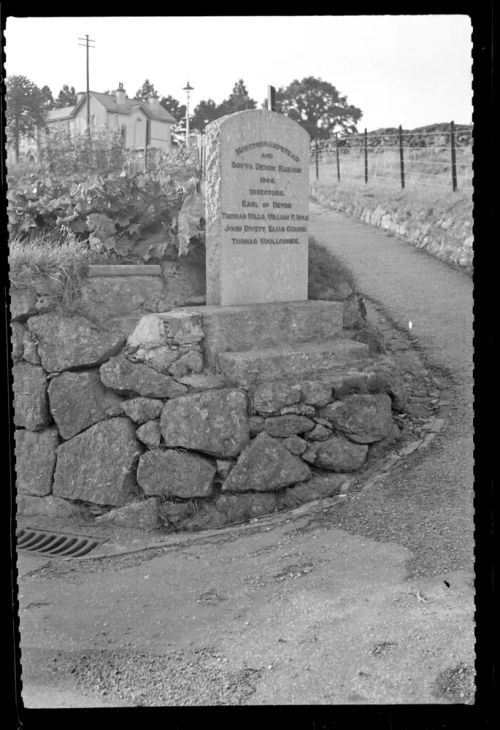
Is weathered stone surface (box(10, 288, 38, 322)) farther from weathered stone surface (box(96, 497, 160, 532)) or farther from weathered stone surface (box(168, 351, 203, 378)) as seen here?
weathered stone surface (box(96, 497, 160, 532))

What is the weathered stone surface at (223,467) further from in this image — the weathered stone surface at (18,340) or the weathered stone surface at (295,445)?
the weathered stone surface at (18,340)

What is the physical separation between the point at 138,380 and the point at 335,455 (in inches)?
66.6

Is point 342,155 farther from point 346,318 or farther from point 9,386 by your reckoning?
point 9,386

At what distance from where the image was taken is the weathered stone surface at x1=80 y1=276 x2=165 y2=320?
638 centimetres

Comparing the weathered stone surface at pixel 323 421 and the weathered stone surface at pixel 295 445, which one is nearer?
the weathered stone surface at pixel 295 445

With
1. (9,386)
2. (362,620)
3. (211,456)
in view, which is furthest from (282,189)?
(9,386)

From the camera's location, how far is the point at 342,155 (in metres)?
18.7

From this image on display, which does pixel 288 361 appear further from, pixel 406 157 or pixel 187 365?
pixel 406 157

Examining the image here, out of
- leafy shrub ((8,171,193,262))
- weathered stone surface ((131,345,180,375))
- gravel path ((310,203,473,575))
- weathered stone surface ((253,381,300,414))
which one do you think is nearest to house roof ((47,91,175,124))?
gravel path ((310,203,473,575))

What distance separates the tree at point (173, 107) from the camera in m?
17.9

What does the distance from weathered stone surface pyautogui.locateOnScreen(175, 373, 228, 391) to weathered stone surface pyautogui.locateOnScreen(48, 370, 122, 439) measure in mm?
573

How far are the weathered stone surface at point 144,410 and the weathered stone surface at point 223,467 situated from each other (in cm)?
62

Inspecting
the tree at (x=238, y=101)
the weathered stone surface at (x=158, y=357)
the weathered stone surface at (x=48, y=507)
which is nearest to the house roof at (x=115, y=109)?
the tree at (x=238, y=101)
